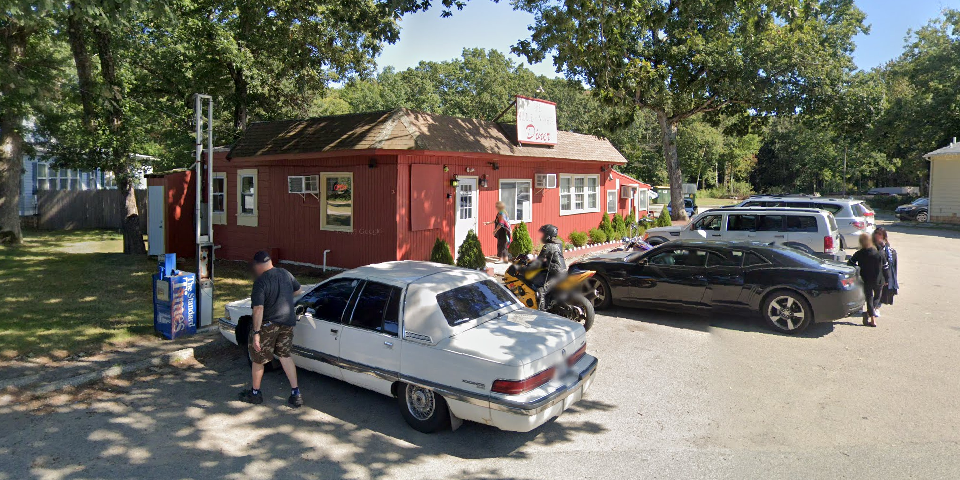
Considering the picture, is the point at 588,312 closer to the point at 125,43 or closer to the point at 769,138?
the point at 125,43

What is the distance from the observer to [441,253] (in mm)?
12812

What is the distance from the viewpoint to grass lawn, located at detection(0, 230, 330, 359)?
8.02m

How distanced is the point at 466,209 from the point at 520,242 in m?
1.61

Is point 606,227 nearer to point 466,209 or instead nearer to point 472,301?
point 466,209

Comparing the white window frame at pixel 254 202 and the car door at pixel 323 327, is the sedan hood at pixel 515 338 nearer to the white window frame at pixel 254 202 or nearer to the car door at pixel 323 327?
the car door at pixel 323 327

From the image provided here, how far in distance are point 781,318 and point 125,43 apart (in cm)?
1763

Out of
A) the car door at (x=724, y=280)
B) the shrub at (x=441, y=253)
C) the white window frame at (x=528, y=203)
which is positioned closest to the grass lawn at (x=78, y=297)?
the shrub at (x=441, y=253)

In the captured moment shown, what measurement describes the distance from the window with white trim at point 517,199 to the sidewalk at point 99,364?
9330mm

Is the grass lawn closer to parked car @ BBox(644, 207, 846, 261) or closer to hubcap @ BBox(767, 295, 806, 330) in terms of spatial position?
hubcap @ BBox(767, 295, 806, 330)

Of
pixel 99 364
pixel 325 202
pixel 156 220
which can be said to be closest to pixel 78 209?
pixel 156 220

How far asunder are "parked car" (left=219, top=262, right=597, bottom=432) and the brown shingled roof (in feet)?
20.6

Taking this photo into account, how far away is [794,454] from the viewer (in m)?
5.08

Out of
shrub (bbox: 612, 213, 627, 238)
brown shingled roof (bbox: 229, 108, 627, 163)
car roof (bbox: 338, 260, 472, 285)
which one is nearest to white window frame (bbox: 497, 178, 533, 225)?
brown shingled roof (bbox: 229, 108, 627, 163)

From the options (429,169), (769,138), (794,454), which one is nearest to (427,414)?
(794,454)
